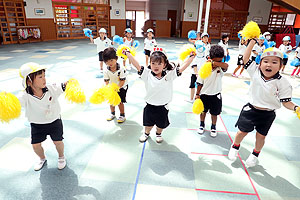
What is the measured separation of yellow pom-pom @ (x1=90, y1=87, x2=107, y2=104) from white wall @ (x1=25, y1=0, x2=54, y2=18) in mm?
13943

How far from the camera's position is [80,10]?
623 inches

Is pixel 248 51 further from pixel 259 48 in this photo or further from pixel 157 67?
pixel 259 48

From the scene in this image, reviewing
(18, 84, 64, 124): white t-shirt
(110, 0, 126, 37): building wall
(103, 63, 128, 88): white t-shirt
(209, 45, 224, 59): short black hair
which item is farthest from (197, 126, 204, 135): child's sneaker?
(110, 0, 126, 37): building wall

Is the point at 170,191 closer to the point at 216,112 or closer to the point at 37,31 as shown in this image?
the point at 216,112

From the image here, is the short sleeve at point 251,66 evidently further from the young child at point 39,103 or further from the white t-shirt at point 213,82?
the young child at point 39,103

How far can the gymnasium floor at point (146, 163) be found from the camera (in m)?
2.08

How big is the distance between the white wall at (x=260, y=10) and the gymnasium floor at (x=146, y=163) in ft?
58.3

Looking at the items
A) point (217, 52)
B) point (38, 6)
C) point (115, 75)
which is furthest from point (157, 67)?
point (38, 6)

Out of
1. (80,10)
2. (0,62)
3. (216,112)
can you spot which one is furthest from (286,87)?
(80,10)

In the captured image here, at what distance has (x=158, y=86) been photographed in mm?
2469

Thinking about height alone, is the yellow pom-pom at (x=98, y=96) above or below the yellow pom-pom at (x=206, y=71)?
below

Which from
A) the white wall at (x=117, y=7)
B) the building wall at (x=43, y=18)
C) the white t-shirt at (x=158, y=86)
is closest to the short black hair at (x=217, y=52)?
the white t-shirt at (x=158, y=86)

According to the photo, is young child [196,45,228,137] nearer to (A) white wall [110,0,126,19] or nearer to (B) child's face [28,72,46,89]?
(B) child's face [28,72,46,89]

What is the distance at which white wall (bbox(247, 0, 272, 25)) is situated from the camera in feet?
58.4
